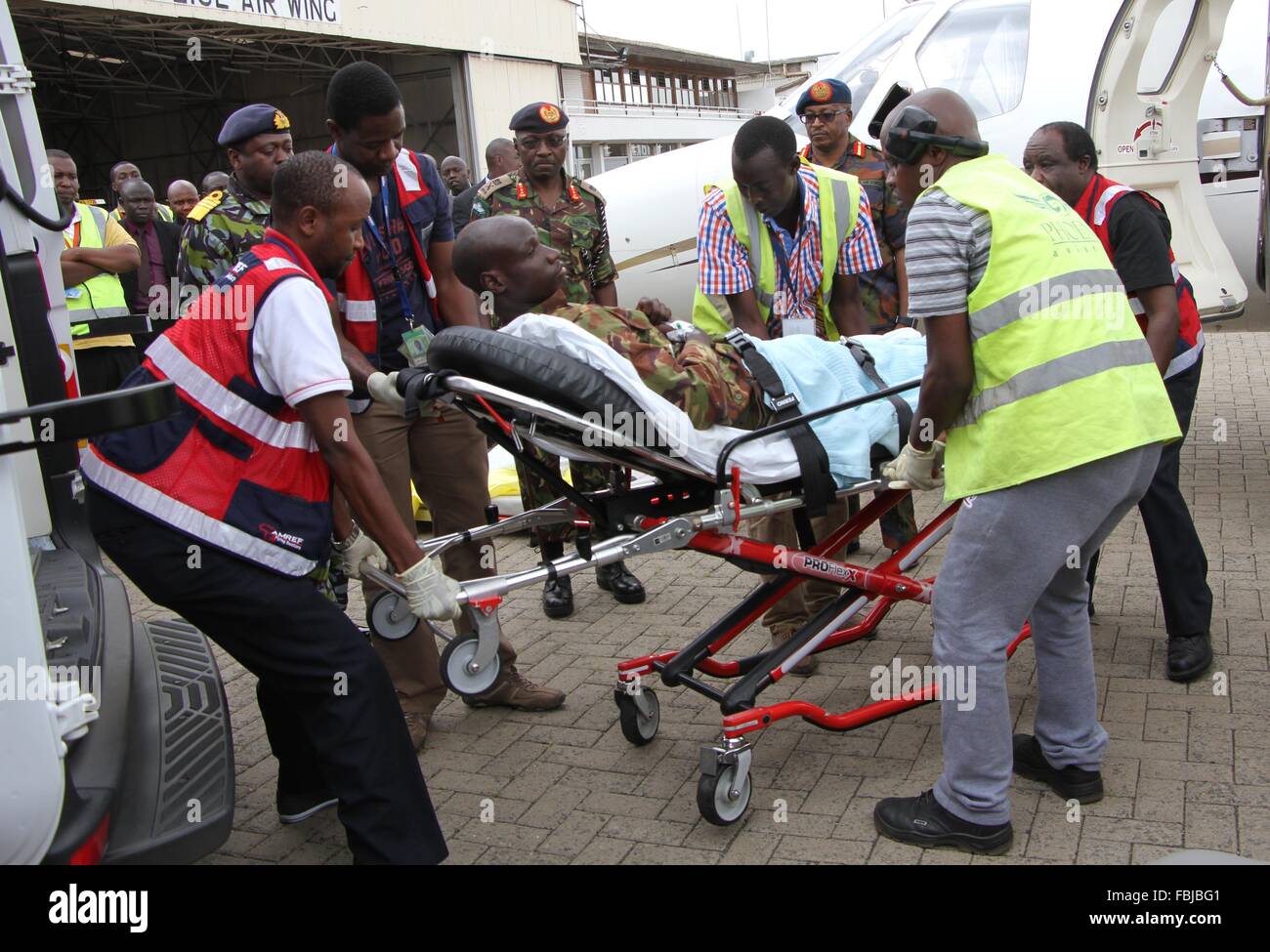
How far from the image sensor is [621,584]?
5.45 m

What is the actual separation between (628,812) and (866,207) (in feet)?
9.23

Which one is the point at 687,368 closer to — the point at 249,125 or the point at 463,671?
the point at 463,671

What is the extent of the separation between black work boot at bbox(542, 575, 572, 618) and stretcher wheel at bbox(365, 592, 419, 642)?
166 centimetres

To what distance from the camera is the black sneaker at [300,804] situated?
358 centimetres

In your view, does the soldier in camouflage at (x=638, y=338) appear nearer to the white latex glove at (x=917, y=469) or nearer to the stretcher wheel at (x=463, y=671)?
the white latex glove at (x=917, y=469)

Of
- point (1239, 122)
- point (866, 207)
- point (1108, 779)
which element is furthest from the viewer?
point (1239, 122)

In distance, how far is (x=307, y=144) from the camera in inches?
1070

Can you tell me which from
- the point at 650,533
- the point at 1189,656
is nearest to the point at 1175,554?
the point at 1189,656

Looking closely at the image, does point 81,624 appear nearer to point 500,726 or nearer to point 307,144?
point 500,726

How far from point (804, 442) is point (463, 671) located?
1213mm

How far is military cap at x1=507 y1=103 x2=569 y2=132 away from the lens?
212 inches

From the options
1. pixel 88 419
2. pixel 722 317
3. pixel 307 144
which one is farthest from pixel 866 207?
pixel 307 144

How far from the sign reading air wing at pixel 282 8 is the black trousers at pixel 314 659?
53.3 ft

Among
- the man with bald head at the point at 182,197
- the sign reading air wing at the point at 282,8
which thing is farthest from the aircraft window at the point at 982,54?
the sign reading air wing at the point at 282,8
